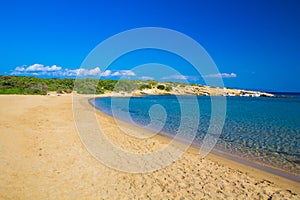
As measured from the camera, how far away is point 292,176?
7.36 metres

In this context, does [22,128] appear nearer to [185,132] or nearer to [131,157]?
[131,157]

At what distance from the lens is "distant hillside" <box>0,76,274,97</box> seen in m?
49.5

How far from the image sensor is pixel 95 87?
234ft

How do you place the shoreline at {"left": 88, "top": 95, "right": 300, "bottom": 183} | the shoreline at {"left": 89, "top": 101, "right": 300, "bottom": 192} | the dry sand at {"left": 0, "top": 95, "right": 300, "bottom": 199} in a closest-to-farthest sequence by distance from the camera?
the dry sand at {"left": 0, "top": 95, "right": 300, "bottom": 199}, the shoreline at {"left": 89, "top": 101, "right": 300, "bottom": 192}, the shoreline at {"left": 88, "top": 95, "right": 300, "bottom": 183}

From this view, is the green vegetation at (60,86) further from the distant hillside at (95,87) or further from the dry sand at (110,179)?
the dry sand at (110,179)

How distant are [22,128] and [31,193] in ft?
23.9

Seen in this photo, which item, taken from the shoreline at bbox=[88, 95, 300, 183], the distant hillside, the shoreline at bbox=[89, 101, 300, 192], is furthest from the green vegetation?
the shoreline at bbox=[89, 101, 300, 192]

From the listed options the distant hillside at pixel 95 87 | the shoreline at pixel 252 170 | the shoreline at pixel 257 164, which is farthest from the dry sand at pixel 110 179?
the distant hillside at pixel 95 87

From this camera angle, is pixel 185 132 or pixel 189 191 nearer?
pixel 189 191

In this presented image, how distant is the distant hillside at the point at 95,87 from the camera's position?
49469 mm

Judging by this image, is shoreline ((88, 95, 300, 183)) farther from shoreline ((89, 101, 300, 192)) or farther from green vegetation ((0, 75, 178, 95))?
green vegetation ((0, 75, 178, 95))

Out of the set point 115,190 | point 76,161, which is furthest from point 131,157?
point 115,190

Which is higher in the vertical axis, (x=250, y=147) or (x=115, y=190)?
(x=250, y=147)

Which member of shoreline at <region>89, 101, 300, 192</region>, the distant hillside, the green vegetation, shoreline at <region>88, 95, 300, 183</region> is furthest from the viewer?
the distant hillside
